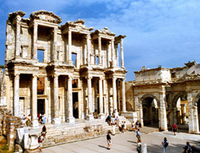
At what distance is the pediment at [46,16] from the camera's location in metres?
19.0

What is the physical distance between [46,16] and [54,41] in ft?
8.84

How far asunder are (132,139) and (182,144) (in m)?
4.04

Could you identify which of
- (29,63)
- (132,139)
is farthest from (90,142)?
(29,63)

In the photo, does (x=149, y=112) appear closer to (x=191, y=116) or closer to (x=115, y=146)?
(x=191, y=116)

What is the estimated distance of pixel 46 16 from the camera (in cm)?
2011

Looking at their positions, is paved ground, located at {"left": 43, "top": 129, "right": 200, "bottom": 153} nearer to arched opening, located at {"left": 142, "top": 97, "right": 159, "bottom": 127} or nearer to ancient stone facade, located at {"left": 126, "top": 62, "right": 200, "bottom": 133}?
ancient stone facade, located at {"left": 126, "top": 62, "right": 200, "bottom": 133}

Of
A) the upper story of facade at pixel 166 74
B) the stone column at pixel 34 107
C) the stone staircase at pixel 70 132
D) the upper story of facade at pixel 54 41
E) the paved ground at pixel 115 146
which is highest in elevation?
the upper story of facade at pixel 54 41

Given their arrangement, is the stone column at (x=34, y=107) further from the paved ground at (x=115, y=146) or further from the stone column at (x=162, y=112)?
the stone column at (x=162, y=112)

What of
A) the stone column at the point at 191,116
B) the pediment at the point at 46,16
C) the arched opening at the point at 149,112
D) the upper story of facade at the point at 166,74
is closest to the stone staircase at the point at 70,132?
the stone column at the point at 191,116

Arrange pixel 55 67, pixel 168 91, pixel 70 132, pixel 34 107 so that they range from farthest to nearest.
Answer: pixel 168 91 → pixel 55 67 → pixel 34 107 → pixel 70 132

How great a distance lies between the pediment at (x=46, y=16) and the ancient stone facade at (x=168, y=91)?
12084mm

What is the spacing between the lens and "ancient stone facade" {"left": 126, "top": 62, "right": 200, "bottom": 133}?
65.9 ft

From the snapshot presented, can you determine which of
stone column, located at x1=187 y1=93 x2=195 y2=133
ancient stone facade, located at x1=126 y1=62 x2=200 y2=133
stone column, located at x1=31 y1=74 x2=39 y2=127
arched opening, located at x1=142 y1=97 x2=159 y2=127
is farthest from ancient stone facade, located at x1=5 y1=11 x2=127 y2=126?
stone column, located at x1=187 y1=93 x2=195 y2=133

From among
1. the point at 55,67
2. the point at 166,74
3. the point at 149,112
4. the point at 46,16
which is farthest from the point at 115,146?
the point at 149,112
